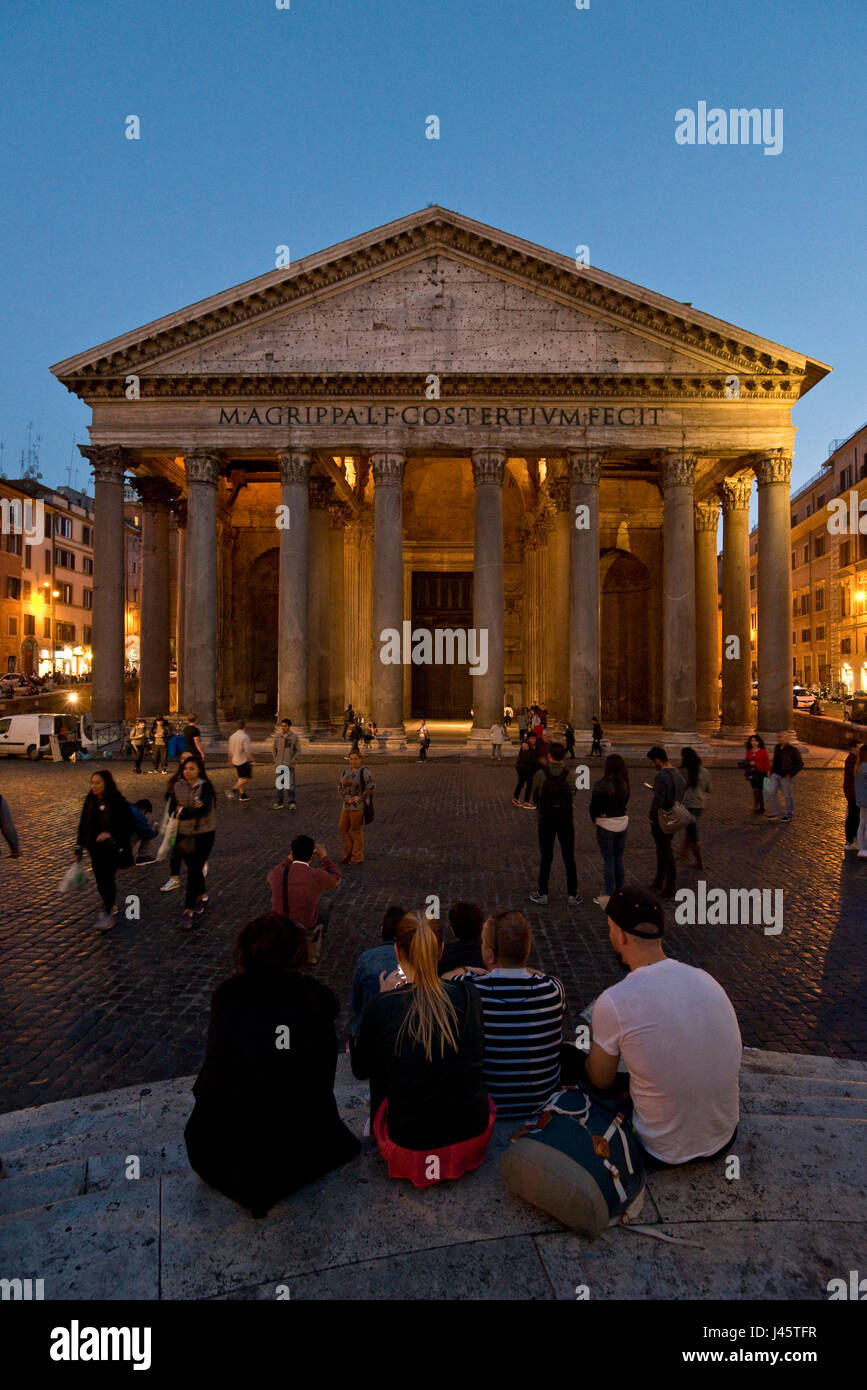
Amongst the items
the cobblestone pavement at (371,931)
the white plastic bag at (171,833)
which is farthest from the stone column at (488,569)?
the white plastic bag at (171,833)

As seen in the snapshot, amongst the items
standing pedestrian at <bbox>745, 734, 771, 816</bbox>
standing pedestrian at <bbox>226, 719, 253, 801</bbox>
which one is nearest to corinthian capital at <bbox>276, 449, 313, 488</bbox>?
standing pedestrian at <bbox>226, 719, 253, 801</bbox>

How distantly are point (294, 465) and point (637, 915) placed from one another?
2176cm

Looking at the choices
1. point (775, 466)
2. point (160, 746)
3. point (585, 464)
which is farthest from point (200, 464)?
point (775, 466)

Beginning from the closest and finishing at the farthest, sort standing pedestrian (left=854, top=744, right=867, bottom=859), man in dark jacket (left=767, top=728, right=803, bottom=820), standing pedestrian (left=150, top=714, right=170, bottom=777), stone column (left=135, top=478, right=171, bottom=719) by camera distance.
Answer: standing pedestrian (left=854, top=744, right=867, bottom=859) < man in dark jacket (left=767, top=728, right=803, bottom=820) < standing pedestrian (left=150, top=714, right=170, bottom=777) < stone column (left=135, top=478, right=171, bottom=719)

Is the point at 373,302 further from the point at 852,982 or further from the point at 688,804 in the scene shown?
the point at 852,982

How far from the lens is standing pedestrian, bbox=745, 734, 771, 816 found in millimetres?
13281

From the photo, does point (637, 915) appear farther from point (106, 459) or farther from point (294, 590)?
point (106, 459)

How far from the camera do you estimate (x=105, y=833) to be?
22.9 ft

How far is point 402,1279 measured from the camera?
249 cm

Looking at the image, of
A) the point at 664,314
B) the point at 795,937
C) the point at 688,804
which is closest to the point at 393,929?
the point at 795,937

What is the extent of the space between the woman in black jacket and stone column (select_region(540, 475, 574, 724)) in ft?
66.8

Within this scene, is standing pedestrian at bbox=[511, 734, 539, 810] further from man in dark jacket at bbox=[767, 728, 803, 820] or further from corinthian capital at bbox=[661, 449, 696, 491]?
corinthian capital at bbox=[661, 449, 696, 491]

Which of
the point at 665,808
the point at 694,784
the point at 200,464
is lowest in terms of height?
the point at 665,808

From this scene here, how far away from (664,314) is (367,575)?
14483 mm
